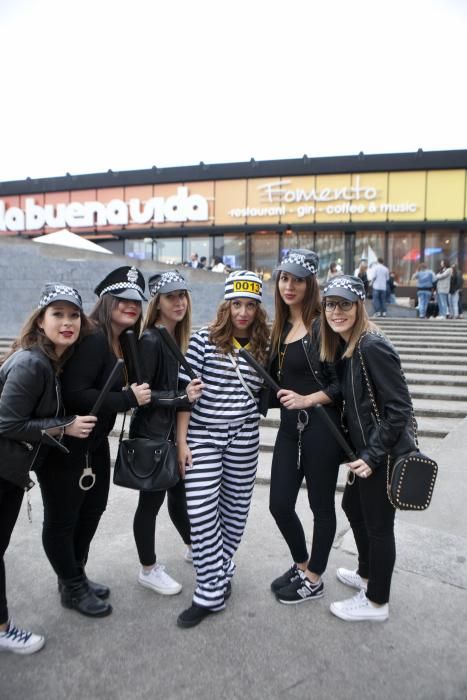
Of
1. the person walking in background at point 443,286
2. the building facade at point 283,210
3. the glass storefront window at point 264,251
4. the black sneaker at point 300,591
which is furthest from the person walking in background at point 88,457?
the glass storefront window at point 264,251

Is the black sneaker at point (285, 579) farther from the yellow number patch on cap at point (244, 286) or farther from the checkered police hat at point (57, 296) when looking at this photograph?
the checkered police hat at point (57, 296)

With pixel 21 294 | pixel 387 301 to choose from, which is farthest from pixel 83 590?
pixel 387 301

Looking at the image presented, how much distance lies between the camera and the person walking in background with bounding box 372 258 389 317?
13.7 metres

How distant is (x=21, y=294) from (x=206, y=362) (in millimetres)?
11200

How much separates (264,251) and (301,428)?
2272 cm

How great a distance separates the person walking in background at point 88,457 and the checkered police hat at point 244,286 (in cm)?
54

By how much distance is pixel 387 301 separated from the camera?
15.4 meters

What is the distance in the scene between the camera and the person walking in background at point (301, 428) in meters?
2.77

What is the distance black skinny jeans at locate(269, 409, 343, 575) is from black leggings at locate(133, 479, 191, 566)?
61cm

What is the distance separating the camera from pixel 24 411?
231cm

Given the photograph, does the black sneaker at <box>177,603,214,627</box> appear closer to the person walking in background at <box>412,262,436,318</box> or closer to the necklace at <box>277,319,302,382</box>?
the necklace at <box>277,319,302,382</box>

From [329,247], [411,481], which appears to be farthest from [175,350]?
[329,247]

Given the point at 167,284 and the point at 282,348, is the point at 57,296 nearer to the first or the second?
the point at 167,284

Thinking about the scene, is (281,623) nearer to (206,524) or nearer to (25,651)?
(206,524)
